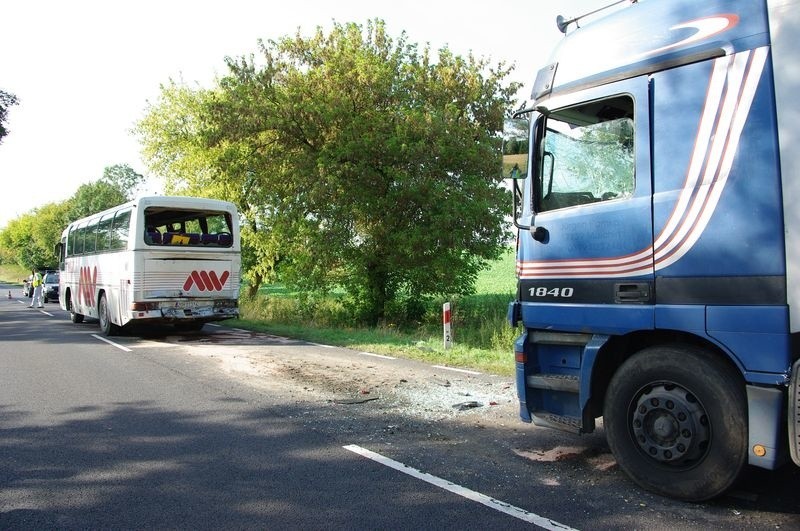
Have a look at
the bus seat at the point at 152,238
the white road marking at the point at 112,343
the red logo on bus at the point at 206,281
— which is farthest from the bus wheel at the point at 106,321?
the bus seat at the point at 152,238

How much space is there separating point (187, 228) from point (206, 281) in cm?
157

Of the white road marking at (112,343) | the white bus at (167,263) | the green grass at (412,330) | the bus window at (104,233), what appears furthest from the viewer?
the bus window at (104,233)

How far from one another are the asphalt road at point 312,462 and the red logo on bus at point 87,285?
27.5ft

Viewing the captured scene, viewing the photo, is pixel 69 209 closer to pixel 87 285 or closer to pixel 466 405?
pixel 87 285

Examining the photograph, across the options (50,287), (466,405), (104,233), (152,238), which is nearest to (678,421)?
(466,405)

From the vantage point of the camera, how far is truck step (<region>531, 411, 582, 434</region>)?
460cm

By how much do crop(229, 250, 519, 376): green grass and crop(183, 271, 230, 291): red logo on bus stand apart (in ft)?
6.65

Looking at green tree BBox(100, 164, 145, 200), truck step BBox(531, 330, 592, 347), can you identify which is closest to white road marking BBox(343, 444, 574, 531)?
truck step BBox(531, 330, 592, 347)

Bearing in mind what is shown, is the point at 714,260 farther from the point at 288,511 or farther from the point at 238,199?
the point at 238,199

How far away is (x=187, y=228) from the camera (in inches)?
587

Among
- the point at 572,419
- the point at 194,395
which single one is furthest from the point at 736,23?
the point at 194,395

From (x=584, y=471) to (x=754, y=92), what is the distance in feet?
9.51

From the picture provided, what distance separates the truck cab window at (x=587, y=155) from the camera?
4.33m

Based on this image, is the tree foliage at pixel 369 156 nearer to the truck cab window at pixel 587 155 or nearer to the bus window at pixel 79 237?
the bus window at pixel 79 237
